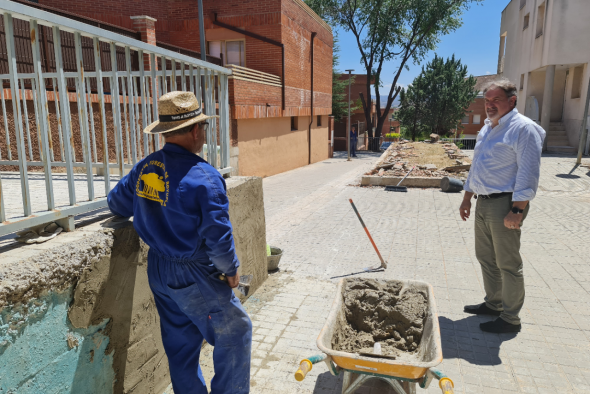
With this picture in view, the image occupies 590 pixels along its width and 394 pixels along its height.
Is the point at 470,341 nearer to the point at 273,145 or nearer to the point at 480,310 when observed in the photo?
the point at 480,310

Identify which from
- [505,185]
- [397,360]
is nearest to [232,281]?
[397,360]

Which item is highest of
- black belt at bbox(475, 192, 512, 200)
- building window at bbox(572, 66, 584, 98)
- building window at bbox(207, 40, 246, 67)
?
building window at bbox(207, 40, 246, 67)

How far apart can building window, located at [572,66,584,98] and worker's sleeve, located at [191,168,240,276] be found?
2553cm

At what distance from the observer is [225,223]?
2162 millimetres

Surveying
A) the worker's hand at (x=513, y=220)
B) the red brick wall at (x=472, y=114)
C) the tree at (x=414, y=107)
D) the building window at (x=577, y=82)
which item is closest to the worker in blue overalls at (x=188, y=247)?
the worker's hand at (x=513, y=220)

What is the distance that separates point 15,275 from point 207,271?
895 mm

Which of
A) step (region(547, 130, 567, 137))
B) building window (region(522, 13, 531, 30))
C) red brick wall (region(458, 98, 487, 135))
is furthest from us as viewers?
red brick wall (region(458, 98, 487, 135))

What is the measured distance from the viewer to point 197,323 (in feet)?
7.63

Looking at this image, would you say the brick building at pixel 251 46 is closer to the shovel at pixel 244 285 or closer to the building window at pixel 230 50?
the building window at pixel 230 50

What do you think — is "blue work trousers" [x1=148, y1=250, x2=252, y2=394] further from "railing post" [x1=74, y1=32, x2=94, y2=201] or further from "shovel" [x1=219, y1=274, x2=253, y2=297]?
"railing post" [x1=74, y1=32, x2=94, y2=201]

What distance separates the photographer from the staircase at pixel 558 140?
20734 mm

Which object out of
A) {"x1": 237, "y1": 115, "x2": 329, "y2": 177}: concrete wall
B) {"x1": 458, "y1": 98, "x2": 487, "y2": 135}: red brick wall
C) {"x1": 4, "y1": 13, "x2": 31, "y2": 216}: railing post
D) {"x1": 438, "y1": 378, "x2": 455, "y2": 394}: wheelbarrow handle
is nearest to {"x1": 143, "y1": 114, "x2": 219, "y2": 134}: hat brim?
{"x1": 4, "y1": 13, "x2": 31, "y2": 216}: railing post

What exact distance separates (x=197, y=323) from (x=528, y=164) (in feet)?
9.31

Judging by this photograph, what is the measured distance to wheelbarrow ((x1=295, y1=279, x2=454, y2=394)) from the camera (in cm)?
235
